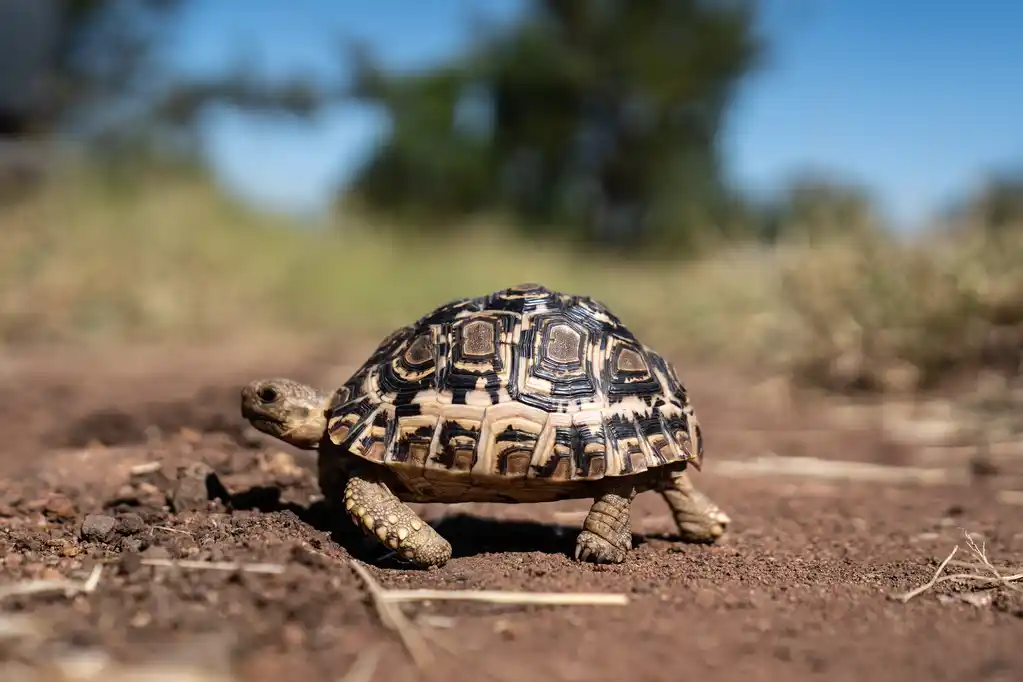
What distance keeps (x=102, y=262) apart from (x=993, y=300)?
8.66m

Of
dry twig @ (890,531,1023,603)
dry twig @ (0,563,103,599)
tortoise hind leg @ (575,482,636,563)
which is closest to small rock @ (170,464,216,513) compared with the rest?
dry twig @ (0,563,103,599)

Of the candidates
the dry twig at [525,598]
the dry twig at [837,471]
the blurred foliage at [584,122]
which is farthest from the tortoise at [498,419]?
the blurred foliage at [584,122]

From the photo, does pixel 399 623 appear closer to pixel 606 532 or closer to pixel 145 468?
pixel 606 532

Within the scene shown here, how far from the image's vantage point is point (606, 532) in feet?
9.07

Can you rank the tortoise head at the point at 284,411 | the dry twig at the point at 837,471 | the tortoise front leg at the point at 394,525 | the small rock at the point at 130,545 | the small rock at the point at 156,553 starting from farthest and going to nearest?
the dry twig at the point at 837,471 → the tortoise head at the point at 284,411 → the tortoise front leg at the point at 394,525 → the small rock at the point at 130,545 → the small rock at the point at 156,553

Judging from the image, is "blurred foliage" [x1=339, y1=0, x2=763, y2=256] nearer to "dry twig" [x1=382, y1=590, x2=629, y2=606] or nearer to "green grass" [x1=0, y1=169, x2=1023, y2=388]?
"green grass" [x1=0, y1=169, x2=1023, y2=388]

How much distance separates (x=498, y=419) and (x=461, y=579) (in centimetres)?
48

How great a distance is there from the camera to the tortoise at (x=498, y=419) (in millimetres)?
2658

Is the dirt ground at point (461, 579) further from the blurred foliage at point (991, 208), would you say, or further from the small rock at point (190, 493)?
the blurred foliage at point (991, 208)

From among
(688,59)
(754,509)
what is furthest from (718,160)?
(754,509)

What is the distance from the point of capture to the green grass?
692 centimetres

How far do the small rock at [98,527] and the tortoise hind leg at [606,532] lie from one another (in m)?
1.37

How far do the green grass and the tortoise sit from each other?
4.62 meters

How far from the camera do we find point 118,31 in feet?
61.1
